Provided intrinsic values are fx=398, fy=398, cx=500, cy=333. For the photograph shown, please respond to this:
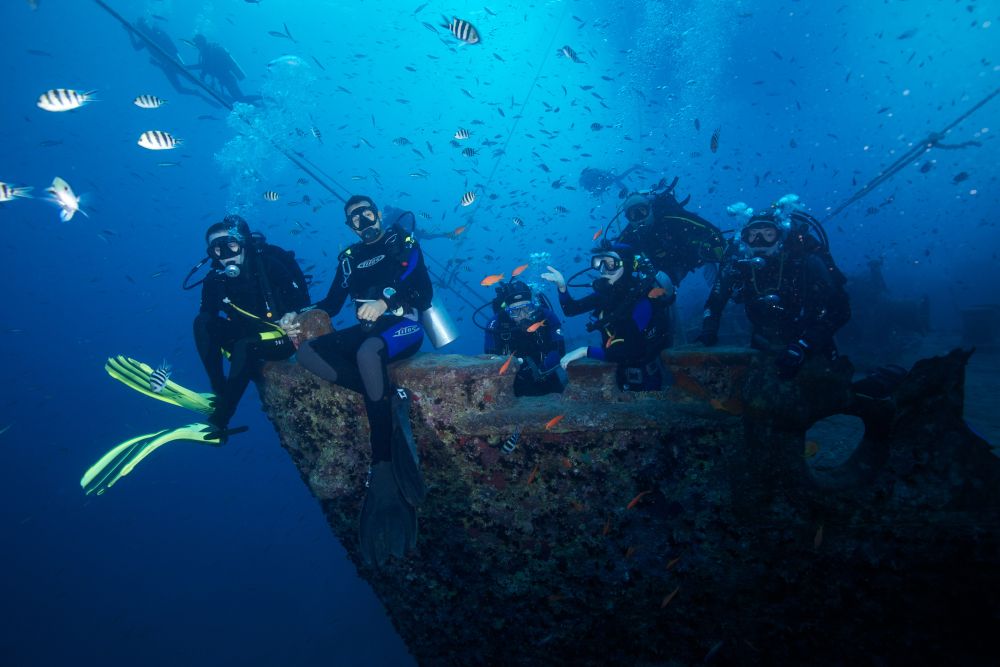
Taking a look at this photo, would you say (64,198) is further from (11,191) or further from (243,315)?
(243,315)

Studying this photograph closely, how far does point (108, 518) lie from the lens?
1544 inches

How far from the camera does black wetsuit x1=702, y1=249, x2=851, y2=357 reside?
429 centimetres

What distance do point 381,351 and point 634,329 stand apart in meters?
3.00

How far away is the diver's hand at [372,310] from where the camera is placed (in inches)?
152

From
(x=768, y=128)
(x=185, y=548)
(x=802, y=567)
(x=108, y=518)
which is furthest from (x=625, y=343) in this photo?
(x=768, y=128)

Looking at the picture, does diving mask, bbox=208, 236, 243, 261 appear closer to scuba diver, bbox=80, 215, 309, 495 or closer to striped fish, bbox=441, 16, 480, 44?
scuba diver, bbox=80, 215, 309, 495

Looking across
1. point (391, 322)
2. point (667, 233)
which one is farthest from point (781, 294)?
point (391, 322)

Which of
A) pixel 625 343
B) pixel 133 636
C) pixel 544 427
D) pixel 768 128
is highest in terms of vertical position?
pixel 768 128

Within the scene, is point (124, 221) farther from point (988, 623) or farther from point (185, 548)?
point (988, 623)

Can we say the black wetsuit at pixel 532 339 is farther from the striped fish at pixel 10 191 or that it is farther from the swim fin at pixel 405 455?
the striped fish at pixel 10 191

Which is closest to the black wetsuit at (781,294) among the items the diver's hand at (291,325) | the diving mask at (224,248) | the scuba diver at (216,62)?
the diver's hand at (291,325)

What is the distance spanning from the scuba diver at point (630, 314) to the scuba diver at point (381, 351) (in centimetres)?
173

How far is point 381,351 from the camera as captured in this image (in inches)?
135

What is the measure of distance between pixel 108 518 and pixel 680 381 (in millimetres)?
56801
